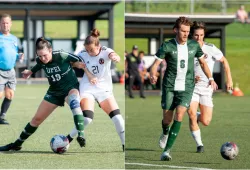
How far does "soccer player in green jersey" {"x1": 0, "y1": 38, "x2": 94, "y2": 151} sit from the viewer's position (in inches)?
430

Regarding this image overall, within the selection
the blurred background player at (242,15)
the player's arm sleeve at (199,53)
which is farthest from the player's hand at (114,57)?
the blurred background player at (242,15)

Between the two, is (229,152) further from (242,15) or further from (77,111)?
(242,15)

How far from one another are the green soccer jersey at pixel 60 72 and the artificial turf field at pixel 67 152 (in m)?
0.91

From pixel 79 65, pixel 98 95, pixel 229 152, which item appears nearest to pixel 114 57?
pixel 79 65

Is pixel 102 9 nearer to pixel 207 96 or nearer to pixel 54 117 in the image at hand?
pixel 54 117

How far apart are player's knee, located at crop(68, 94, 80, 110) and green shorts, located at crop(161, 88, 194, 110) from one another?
1.21m

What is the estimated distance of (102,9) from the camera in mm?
33500

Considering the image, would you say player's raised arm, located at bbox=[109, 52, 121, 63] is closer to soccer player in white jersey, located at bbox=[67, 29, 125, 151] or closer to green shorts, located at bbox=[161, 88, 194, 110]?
soccer player in white jersey, located at bbox=[67, 29, 125, 151]

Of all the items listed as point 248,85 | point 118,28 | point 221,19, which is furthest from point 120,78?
point 118,28

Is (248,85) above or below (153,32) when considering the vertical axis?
below

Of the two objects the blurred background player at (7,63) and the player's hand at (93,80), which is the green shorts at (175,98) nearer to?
the player's hand at (93,80)

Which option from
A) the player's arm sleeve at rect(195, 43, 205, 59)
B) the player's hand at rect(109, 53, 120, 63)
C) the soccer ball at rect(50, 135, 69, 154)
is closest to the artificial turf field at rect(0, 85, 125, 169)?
the soccer ball at rect(50, 135, 69, 154)

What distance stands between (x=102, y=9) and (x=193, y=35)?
21878mm

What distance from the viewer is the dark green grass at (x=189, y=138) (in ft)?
34.5
